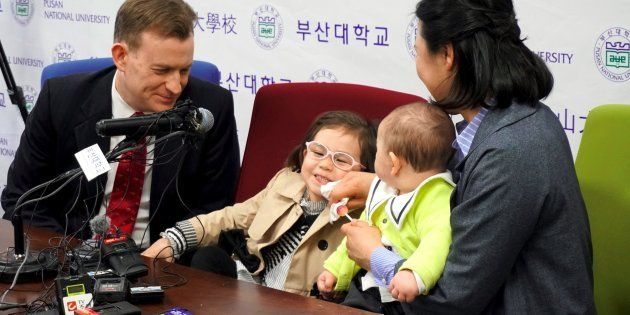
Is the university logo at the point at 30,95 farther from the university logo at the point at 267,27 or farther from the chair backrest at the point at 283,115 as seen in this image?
the chair backrest at the point at 283,115

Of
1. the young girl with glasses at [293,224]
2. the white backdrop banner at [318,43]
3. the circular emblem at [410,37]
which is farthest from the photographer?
the circular emblem at [410,37]

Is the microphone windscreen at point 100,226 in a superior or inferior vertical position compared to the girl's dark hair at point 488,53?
inferior

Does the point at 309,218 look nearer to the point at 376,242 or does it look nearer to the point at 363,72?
the point at 376,242

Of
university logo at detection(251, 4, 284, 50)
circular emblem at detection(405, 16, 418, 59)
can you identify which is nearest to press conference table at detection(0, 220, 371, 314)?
circular emblem at detection(405, 16, 418, 59)

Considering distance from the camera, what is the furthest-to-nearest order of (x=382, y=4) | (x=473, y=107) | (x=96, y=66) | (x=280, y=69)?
(x=280, y=69) → (x=382, y=4) → (x=96, y=66) → (x=473, y=107)

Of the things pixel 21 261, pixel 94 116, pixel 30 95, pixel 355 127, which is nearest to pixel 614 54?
pixel 355 127

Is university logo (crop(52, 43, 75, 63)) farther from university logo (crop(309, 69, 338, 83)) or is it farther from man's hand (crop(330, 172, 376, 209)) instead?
man's hand (crop(330, 172, 376, 209))

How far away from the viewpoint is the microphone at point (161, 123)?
184 cm

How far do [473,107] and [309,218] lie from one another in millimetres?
735

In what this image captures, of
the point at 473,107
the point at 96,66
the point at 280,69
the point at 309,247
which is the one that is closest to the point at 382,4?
the point at 280,69

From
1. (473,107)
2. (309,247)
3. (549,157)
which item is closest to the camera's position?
(549,157)

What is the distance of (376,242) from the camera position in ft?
6.98

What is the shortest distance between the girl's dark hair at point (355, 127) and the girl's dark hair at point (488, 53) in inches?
22.0

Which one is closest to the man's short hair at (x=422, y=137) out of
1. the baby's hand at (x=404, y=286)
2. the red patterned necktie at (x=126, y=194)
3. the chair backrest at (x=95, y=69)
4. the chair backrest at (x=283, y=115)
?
the baby's hand at (x=404, y=286)
